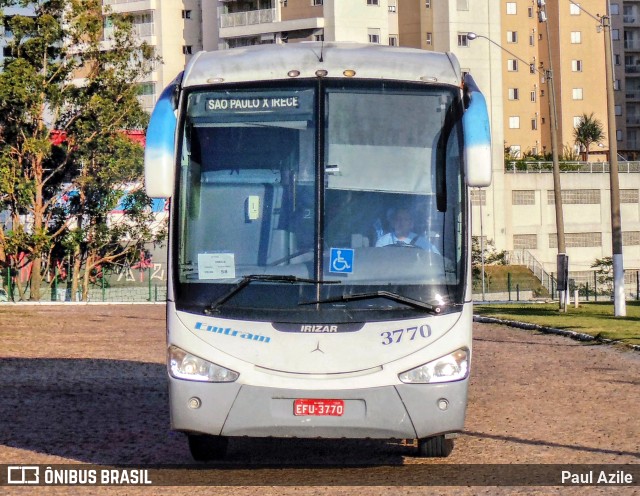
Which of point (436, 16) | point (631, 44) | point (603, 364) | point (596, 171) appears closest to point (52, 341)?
point (603, 364)

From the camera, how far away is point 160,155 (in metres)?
10.5

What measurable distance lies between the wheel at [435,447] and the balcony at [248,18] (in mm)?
73861

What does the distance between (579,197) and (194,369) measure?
80.9 meters

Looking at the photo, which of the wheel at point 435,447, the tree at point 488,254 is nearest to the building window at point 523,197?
the tree at point 488,254

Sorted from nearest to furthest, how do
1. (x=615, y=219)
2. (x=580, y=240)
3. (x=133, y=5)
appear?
1. (x=615, y=219)
2. (x=580, y=240)
3. (x=133, y=5)

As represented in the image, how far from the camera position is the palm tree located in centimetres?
10425

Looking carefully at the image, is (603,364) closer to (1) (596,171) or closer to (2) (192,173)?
(2) (192,173)

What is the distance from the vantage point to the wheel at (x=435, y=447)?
11.6 meters

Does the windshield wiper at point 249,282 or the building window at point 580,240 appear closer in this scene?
the windshield wiper at point 249,282

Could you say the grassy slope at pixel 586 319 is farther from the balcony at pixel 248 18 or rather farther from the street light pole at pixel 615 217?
the balcony at pixel 248 18

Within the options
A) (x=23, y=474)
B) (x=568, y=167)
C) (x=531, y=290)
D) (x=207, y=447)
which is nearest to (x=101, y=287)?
(x=531, y=290)

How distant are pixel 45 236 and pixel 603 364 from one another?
130 ft

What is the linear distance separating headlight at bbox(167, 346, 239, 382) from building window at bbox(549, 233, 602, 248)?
7900cm

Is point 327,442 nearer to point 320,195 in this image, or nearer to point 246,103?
point 320,195
